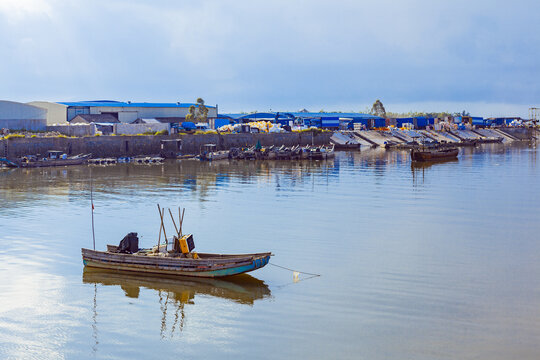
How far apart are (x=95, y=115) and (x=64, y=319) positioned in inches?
3443

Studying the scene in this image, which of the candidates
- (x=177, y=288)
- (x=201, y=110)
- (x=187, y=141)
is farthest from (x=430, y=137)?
(x=177, y=288)

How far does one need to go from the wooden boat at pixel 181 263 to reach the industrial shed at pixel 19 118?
73.5m

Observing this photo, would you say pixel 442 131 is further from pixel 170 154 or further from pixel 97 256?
pixel 97 256

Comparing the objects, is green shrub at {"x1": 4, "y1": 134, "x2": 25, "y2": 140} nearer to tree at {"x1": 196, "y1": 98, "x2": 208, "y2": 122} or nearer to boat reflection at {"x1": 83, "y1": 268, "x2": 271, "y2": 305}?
tree at {"x1": 196, "y1": 98, "x2": 208, "y2": 122}

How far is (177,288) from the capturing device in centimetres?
2312

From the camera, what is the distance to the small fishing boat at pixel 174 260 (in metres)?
23.3

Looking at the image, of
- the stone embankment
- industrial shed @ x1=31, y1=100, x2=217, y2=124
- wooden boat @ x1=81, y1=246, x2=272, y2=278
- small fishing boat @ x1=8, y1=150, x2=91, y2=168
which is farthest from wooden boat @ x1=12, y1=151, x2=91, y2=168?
the stone embankment

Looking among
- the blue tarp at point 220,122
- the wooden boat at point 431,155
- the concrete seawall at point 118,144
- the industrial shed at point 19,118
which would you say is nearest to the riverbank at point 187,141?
the concrete seawall at point 118,144

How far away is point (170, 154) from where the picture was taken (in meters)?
93.6

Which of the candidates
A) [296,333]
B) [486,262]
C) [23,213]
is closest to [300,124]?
[23,213]

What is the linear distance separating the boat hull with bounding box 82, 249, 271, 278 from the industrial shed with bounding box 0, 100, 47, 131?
241 feet

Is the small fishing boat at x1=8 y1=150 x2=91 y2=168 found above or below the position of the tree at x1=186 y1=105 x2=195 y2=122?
below

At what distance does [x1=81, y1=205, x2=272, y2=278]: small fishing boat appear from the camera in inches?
918

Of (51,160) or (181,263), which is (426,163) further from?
(181,263)
